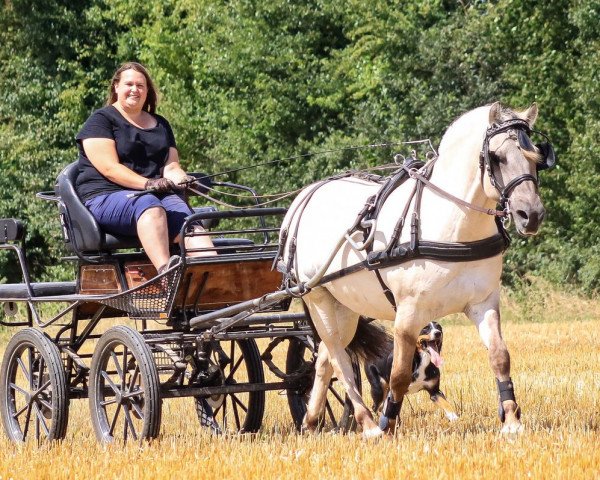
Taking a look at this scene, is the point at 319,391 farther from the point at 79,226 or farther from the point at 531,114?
the point at 531,114

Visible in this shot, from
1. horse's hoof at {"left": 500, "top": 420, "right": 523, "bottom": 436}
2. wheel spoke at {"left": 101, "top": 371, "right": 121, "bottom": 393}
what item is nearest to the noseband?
horse's hoof at {"left": 500, "top": 420, "right": 523, "bottom": 436}

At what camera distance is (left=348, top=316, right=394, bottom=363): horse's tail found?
7375mm

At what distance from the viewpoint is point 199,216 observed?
269 inches

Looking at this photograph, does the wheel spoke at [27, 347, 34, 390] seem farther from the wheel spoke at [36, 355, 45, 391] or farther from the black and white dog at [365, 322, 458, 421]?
the black and white dog at [365, 322, 458, 421]

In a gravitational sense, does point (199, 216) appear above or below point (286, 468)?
above

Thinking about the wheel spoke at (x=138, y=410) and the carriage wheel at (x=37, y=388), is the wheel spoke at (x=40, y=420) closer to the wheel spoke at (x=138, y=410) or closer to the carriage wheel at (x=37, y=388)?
the carriage wheel at (x=37, y=388)

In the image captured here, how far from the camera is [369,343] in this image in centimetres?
739

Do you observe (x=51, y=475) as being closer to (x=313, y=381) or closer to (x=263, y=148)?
(x=313, y=381)

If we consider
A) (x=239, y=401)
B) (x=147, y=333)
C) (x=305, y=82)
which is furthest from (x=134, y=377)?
(x=305, y=82)

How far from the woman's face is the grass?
81.4 inches

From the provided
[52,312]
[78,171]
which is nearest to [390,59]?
[52,312]

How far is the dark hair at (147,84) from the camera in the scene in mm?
7793

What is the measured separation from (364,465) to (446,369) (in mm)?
5979

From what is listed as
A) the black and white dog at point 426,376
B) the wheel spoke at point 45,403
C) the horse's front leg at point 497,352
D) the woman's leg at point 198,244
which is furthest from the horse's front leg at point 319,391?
the wheel spoke at point 45,403
